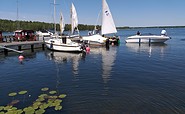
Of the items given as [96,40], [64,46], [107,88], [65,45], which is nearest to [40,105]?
[107,88]

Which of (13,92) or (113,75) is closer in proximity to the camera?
(13,92)

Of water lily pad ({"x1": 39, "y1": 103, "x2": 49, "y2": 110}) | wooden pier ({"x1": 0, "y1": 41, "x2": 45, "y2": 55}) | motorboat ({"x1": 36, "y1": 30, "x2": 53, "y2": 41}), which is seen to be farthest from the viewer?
motorboat ({"x1": 36, "y1": 30, "x2": 53, "y2": 41})

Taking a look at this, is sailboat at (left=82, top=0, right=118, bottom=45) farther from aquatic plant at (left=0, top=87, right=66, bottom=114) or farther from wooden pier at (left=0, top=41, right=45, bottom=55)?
aquatic plant at (left=0, top=87, right=66, bottom=114)

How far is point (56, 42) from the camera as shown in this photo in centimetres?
3991

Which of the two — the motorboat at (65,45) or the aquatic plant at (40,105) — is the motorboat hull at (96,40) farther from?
the aquatic plant at (40,105)

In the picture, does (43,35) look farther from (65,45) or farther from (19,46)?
(65,45)

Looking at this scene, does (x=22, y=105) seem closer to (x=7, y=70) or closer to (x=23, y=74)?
(x=23, y=74)

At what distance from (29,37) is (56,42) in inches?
461

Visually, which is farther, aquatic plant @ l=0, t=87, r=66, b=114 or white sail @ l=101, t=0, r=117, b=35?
white sail @ l=101, t=0, r=117, b=35

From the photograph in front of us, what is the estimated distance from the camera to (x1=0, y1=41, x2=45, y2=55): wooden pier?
3728 cm

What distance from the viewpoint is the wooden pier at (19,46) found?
122 ft

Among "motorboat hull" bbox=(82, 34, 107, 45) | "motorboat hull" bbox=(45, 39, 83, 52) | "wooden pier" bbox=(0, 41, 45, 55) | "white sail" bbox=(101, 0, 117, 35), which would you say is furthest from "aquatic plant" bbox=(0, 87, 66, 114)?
"white sail" bbox=(101, 0, 117, 35)

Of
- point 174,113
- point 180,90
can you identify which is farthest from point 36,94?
point 180,90

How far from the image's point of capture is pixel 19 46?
41.0 m
